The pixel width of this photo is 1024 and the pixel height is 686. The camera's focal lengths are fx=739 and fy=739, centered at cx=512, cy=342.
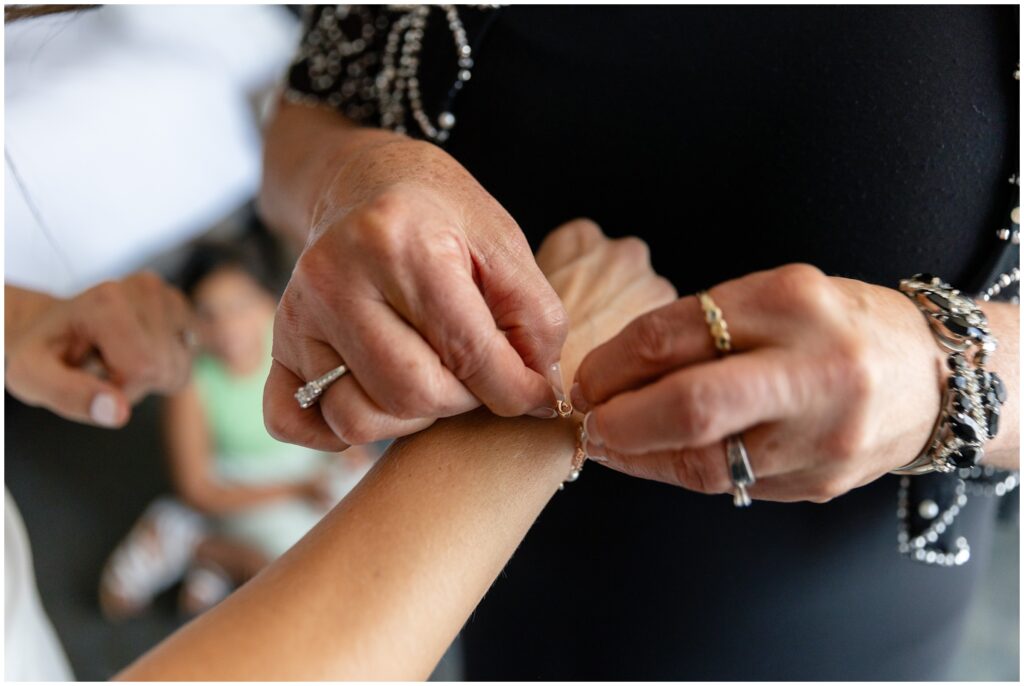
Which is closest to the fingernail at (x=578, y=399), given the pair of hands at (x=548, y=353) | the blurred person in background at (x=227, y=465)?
the pair of hands at (x=548, y=353)

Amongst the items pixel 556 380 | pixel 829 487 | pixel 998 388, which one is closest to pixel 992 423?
pixel 998 388

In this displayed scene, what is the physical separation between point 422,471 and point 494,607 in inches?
14.9

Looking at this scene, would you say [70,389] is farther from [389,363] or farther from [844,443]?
[844,443]

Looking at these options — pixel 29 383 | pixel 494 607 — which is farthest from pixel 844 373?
pixel 29 383

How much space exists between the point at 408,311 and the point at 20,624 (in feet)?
2.97

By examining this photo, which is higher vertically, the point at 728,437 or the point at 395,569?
the point at 728,437

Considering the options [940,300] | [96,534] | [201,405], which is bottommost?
[96,534]

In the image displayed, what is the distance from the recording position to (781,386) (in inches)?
18.8

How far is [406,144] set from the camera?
730 millimetres

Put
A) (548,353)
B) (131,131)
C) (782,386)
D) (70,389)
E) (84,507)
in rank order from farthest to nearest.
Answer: (84,507)
(131,131)
(70,389)
(548,353)
(782,386)

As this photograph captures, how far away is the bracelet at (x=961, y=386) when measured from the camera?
580 millimetres

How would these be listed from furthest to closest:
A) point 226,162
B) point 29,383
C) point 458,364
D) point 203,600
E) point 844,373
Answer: point 203,600
point 226,162
point 29,383
point 458,364
point 844,373

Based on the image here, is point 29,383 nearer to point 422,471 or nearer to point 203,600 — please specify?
point 422,471

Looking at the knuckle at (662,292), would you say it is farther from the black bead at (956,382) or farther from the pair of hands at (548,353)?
the black bead at (956,382)
